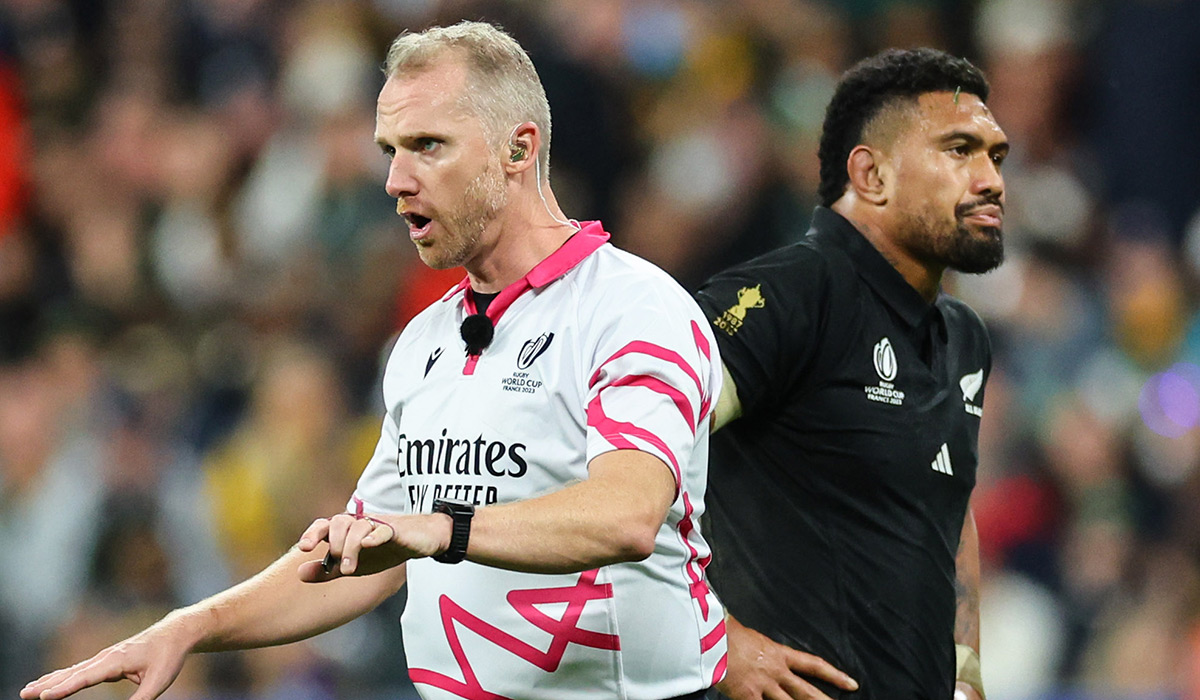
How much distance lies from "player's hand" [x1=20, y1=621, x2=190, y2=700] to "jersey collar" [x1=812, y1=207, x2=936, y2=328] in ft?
5.86

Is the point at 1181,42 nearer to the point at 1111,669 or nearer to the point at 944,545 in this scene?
the point at 1111,669

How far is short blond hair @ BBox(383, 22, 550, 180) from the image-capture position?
139 inches

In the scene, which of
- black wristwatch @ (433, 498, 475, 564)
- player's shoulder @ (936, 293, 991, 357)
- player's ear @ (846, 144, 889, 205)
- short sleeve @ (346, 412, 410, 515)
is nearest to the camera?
black wristwatch @ (433, 498, 475, 564)

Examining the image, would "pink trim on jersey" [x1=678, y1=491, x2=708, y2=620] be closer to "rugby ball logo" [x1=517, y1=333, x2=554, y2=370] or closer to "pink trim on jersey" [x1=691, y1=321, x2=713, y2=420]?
"pink trim on jersey" [x1=691, y1=321, x2=713, y2=420]

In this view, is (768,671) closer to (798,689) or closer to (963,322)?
(798,689)

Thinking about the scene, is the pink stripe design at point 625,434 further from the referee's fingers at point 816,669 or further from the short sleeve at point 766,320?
the referee's fingers at point 816,669

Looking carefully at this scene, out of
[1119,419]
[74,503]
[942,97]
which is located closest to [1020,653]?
[1119,419]

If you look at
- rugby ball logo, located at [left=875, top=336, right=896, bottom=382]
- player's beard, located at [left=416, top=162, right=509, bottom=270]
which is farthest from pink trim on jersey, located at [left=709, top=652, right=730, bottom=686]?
player's beard, located at [left=416, top=162, right=509, bottom=270]

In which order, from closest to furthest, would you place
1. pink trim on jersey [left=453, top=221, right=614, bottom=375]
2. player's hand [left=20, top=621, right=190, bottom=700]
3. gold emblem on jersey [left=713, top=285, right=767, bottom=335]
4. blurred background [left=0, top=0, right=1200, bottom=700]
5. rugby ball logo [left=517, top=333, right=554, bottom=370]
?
player's hand [left=20, top=621, right=190, bottom=700] < rugby ball logo [left=517, top=333, right=554, bottom=370] < pink trim on jersey [left=453, top=221, right=614, bottom=375] < gold emblem on jersey [left=713, top=285, right=767, bottom=335] < blurred background [left=0, top=0, right=1200, bottom=700]

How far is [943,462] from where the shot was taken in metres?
4.14

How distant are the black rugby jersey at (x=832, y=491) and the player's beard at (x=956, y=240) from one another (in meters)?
0.23

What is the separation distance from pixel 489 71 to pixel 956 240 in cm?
132

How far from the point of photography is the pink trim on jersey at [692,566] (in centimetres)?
352

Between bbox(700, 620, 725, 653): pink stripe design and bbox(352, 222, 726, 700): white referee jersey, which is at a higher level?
bbox(352, 222, 726, 700): white referee jersey
